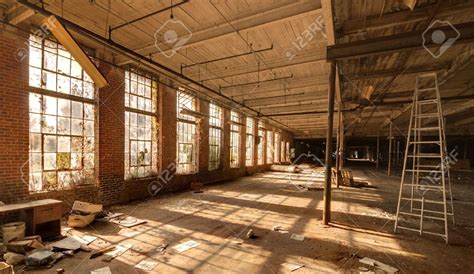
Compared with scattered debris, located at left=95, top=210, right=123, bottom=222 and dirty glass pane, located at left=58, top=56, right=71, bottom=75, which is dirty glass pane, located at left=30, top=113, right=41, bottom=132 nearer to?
dirty glass pane, located at left=58, top=56, right=71, bottom=75

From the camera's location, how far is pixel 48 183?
491 cm

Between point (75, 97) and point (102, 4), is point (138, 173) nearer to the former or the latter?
point (75, 97)

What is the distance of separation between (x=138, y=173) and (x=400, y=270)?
262 inches

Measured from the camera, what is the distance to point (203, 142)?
1011 centimetres

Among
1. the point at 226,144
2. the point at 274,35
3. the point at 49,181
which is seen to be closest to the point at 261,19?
the point at 274,35

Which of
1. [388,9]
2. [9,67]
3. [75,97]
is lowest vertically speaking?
[75,97]

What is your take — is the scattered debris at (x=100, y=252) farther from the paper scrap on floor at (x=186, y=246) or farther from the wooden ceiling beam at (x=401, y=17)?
the wooden ceiling beam at (x=401, y=17)

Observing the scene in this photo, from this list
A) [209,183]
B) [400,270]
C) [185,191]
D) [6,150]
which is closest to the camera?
[400,270]

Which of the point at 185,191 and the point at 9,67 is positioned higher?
the point at 9,67

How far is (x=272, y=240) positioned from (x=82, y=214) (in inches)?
145

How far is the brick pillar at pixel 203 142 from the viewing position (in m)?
9.89

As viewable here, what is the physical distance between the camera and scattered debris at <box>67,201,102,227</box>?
440 cm

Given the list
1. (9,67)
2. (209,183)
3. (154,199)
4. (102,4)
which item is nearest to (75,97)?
(9,67)

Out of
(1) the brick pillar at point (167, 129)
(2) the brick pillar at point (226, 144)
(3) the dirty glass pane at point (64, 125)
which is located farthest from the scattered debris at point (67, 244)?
(2) the brick pillar at point (226, 144)
